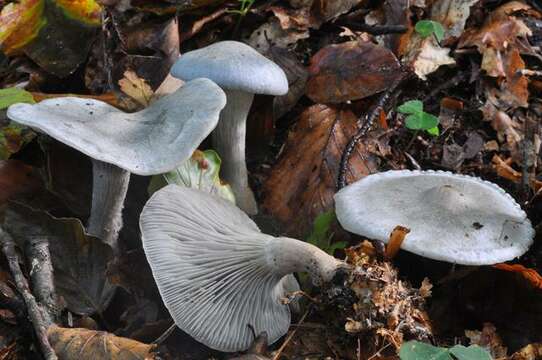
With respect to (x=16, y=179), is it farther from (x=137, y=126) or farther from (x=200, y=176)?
(x=200, y=176)

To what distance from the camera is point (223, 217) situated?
223cm

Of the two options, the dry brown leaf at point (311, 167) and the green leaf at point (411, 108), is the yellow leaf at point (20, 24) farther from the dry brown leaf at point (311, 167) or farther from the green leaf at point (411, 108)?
the green leaf at point (411, 108)

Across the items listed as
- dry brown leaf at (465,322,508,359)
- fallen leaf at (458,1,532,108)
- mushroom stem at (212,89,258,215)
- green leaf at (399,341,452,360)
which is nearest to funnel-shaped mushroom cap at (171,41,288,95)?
mushroom stem at (212,89,258,215)

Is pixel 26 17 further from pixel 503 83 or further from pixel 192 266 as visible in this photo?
pixel 503 83

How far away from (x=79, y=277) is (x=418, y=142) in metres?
1.84

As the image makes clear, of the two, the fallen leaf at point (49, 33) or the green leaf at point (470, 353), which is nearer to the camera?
the green leaf at point (470, 353)

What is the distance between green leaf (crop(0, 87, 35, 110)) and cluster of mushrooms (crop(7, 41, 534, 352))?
A: 0.24 meters

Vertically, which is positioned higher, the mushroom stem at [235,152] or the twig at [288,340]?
the mushroom stem at [235,152]

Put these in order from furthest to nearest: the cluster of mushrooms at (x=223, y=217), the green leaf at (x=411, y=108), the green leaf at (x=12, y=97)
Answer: the green leaf at (x=411, y=108)
the green leaf at (x=12, y=97)
the cluster of mushrooms at (x=223, y=217)

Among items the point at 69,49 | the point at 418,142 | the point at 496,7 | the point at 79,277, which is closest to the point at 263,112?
the point at 418,142

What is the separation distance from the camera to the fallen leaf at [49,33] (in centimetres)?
288

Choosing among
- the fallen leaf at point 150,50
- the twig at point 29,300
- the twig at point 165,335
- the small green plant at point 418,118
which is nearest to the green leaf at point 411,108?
the small green plant at point 418,118

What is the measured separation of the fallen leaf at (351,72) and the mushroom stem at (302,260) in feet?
3.59

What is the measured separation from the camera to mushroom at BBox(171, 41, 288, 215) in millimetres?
2256
